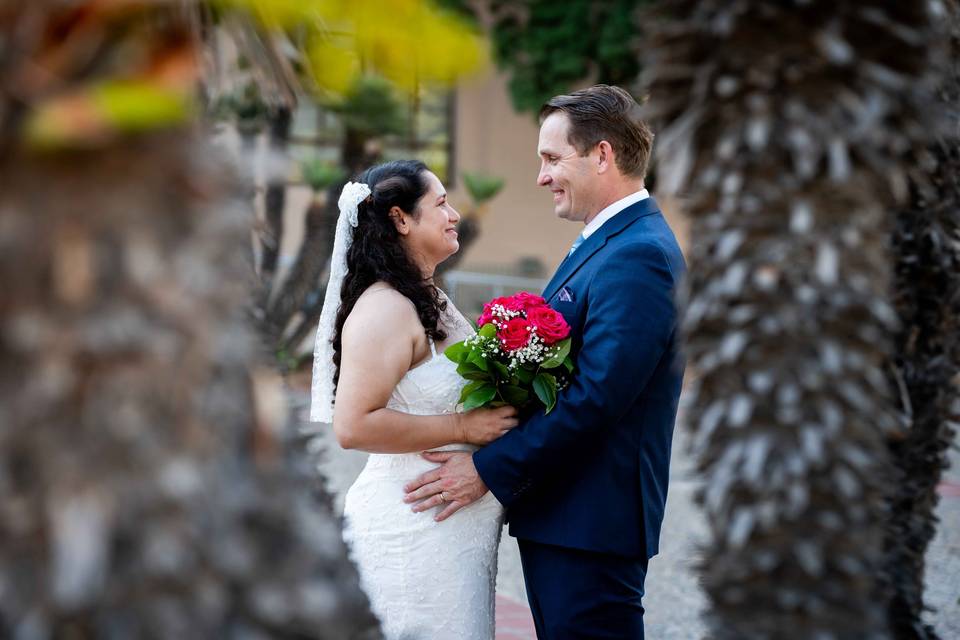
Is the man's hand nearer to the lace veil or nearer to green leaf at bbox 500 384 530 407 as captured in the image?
green leaf at bbox 500 384 530 407

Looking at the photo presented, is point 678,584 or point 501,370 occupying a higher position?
point 501,370

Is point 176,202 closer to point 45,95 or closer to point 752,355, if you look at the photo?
point 45,95

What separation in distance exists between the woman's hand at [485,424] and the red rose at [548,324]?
1.11 ft

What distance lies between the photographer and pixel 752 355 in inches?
78.8

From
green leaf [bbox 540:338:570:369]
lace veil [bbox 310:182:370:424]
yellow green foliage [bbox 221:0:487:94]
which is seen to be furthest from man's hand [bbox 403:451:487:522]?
yellow green foliage [bbox 221:0:487:94]

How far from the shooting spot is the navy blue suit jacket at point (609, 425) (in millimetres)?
3555

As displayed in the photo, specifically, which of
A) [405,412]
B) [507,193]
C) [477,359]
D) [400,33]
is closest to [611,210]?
[477,359]

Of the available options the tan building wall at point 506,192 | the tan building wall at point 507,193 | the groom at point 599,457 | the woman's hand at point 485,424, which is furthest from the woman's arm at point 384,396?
the tan building wall at point 507,193

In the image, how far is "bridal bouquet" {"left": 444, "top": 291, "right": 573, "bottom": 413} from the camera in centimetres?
363

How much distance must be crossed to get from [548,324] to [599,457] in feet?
1.64

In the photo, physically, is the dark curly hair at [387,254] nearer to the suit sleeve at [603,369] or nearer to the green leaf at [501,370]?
the green leaf at [501,370]

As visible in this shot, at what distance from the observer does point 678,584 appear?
6.67 metres

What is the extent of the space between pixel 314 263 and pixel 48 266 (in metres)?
13.5

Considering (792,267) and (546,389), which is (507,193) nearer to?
(546,389)
